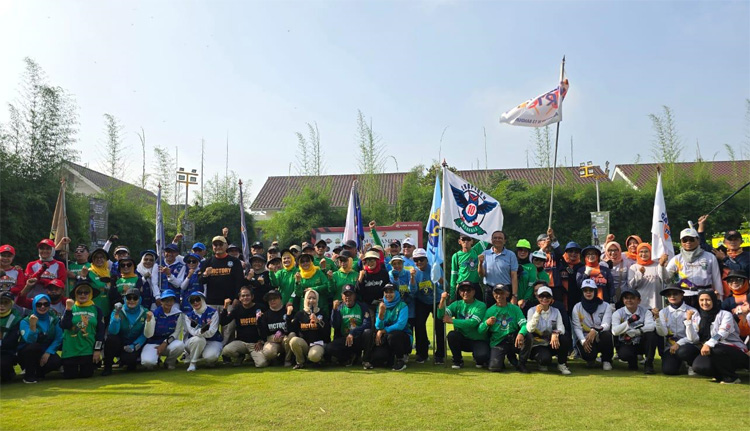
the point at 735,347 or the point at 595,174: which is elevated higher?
the point at 595,174

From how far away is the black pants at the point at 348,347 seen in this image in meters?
7.65

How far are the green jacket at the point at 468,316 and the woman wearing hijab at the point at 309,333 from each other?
1.62m

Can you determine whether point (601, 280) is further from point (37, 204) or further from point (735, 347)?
point (37, 204)

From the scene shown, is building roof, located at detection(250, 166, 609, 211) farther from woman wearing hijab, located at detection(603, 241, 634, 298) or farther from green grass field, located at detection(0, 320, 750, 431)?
green grass field, located at detection(0, 320, 750, 431)

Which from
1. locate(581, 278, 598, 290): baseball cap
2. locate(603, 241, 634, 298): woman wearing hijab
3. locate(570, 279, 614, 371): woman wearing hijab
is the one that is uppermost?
locate(603, 241, 634, 298): woman wearing hijab

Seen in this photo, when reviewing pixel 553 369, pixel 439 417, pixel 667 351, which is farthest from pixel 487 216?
pixel 439 417

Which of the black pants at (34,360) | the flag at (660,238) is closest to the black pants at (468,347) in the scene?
the flag at (660,238)

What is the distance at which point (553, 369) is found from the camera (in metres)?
7.58

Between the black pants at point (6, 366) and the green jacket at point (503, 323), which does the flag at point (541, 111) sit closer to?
the green jacket at point (503, 323)

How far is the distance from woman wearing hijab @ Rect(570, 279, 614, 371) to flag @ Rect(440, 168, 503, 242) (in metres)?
1.56

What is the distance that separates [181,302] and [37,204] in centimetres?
908

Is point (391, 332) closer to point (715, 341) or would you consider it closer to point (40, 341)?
point (715, 341)

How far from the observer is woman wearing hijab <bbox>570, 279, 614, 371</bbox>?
755 cm

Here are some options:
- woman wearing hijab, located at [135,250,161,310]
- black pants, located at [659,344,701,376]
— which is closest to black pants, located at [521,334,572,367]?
black pants, located at [659,344,701,376]
